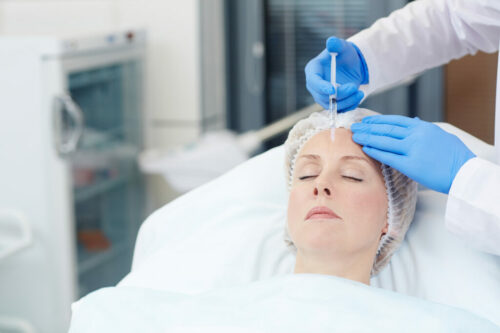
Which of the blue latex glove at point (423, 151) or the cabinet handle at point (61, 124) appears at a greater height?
the blue latex glove at point (423, 151)

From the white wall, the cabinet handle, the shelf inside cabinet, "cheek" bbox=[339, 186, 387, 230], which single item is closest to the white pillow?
"cheek" bbox=[339, 186, 387, 230]

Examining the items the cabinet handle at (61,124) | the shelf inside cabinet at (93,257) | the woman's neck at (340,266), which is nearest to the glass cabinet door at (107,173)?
the shelf inside cabinet at (93,257)

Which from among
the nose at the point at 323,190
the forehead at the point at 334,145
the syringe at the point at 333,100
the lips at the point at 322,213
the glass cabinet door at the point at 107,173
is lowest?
the glass cabinet door at the point at 107,173

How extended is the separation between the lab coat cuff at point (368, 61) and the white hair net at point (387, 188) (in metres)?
0.10

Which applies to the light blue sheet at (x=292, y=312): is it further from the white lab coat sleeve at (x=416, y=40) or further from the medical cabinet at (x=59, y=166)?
the medical cabinet at (x=59, y=166)

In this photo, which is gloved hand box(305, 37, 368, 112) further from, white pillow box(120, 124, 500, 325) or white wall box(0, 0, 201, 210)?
white wall box(0, 0, 201, 210)

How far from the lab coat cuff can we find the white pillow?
184 mm

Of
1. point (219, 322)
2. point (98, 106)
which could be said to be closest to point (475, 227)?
point (219, 322)

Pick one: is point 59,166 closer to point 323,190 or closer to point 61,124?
point 61,124

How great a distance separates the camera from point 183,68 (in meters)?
3.07

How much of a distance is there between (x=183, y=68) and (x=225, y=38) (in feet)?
→ 0.80

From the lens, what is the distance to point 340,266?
144cm

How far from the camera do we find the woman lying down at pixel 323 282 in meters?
1.22

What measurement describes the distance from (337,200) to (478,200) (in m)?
0.28
